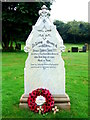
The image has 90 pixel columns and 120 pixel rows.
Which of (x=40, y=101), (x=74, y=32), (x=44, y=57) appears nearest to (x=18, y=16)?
(x=44, y=57)

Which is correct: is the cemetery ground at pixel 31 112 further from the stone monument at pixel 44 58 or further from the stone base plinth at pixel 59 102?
the stone monument at pixel 44 58

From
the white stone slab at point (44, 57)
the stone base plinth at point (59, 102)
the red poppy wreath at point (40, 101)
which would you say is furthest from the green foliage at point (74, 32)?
the red poppy wreath at point (40, 101)

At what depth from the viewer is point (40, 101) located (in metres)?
5.81

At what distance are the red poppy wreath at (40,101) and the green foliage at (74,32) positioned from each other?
5458 cm

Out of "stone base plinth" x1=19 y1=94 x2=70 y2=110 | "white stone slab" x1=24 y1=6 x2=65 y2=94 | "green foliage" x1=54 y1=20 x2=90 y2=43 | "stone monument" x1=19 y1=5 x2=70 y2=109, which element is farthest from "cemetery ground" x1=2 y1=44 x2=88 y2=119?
"green foliage" x1=54 y1=20 x2=90 y2=43

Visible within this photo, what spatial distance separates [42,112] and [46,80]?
0.97 m

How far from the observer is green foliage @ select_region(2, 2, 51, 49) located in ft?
89.9

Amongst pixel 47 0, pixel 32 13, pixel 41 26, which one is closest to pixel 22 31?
pixel 32 13

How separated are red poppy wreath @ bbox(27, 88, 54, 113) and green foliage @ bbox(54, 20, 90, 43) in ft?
179

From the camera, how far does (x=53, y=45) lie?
6.20 meters

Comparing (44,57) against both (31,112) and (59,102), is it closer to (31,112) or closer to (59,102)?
(59,102)

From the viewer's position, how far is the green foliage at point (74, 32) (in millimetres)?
60644

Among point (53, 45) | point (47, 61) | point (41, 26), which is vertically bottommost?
point (47, 61)

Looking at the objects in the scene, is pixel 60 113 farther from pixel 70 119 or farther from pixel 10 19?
pixel 10 19
